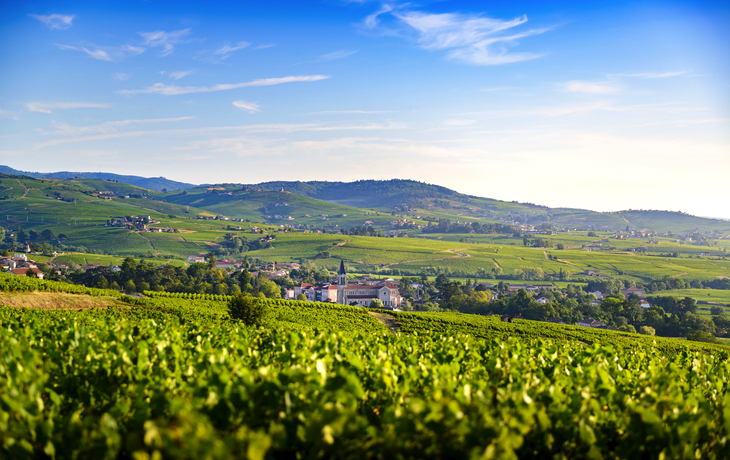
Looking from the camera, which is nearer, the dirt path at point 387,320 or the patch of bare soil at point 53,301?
the patch of bare soil at point 53,301

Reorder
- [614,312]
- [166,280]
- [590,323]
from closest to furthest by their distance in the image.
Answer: [590,323] → [614,312] → [166,280]

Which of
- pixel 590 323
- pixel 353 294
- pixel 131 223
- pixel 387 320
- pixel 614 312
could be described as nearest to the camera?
pixel 387 320

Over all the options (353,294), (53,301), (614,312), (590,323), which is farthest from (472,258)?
(53,301)

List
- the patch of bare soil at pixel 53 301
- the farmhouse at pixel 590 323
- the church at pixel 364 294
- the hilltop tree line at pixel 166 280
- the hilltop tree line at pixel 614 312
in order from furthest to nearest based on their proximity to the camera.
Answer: the church at pixel 364 294 < the farmhouse at pixel 590 323 < the hilltop tree line at pixel 166 280 < the hilltop tree line at pixel 614 312 < the patch of bare soil at pixel 53 301

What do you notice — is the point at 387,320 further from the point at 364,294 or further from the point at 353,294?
the point at 353,294

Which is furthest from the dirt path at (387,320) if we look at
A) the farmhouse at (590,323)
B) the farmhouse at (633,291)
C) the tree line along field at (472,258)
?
the tree line along field at (472,258)

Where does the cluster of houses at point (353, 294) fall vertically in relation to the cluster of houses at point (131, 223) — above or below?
below

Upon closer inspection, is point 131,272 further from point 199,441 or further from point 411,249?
point 411,249

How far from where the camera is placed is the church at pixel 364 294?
10081 centimetres

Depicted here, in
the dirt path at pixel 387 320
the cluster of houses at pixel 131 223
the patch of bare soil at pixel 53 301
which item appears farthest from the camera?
the cluster of houses at pixel 131 223

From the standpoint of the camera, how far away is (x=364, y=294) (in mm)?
103250

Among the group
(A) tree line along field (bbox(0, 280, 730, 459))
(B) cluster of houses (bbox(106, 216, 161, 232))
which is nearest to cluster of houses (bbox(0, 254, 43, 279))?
(B) cluster of houses (bbox(106, 216, 161, 232))

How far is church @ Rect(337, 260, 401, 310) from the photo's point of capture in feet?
331

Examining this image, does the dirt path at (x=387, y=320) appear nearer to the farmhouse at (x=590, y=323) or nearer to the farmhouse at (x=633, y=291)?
the farmhouse at (x=590, y=323)
